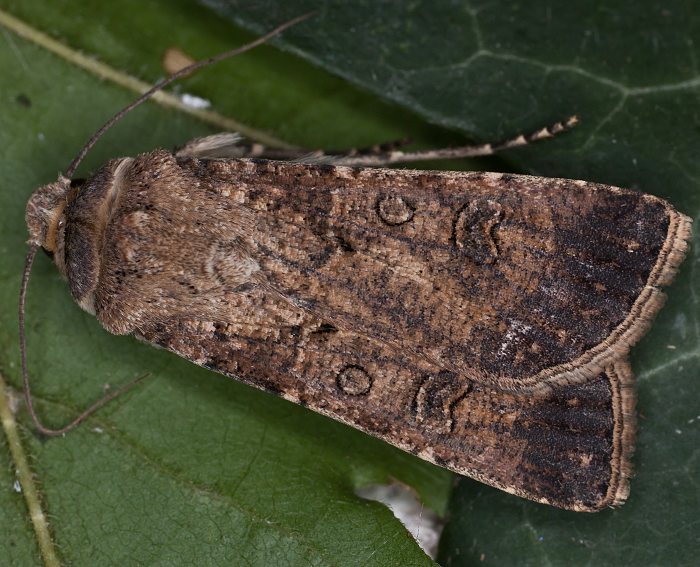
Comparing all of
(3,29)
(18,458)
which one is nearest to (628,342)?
(18,458)

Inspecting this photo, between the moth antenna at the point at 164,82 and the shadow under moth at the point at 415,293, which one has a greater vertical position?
the moth antenna at the point at 164,82

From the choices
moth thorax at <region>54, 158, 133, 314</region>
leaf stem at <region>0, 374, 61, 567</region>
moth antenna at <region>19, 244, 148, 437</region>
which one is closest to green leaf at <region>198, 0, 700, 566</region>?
moth thorax at <region>54, 158, 133, 314</region>

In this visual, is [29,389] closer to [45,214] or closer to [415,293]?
[45,214]

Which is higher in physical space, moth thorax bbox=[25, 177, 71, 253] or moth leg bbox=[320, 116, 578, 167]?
moth leg bbox=[320, 116, 578, 167]

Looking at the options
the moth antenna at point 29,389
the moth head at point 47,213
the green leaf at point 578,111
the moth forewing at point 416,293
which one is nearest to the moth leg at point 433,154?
the green leaf at point 578,111

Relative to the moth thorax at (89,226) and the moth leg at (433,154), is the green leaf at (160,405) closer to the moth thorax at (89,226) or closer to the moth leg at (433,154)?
the moth leg at (433,154)

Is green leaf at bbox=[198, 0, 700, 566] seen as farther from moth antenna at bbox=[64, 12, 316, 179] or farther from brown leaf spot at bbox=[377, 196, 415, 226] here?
brown leaf spot at bbox=[377, 196, 415, 226]
